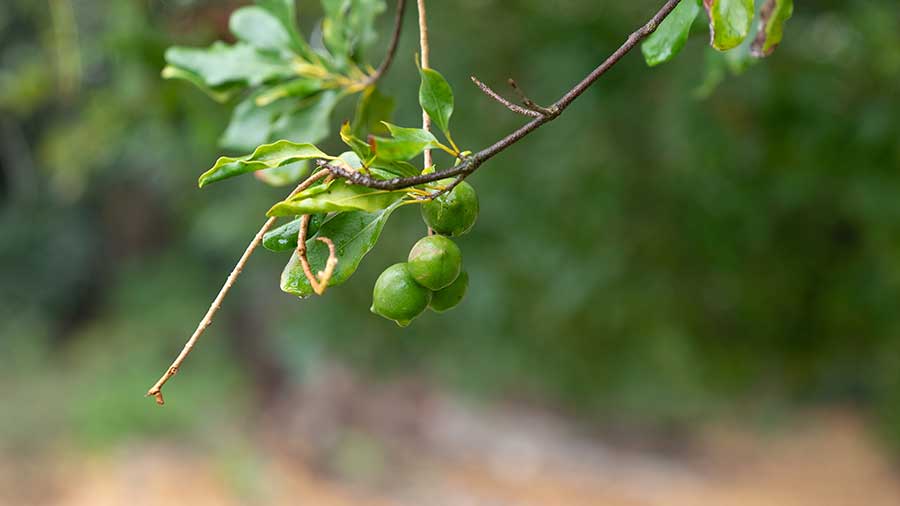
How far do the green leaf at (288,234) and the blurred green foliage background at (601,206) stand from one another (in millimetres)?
441

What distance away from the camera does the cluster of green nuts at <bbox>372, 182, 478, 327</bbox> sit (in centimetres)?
46

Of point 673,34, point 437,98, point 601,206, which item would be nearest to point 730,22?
point 673,34

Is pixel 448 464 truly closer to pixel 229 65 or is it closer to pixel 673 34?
pixel 229 65

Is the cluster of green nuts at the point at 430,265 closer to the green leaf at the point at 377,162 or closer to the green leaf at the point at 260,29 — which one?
the green leaf at the point at 377,162

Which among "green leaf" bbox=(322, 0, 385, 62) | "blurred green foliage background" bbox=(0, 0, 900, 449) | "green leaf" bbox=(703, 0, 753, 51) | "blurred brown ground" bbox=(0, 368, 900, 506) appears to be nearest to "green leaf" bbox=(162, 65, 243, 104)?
"green leaf" bbox=(322, 0, 385, 62)

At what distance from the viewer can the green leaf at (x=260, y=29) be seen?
825 millimetres

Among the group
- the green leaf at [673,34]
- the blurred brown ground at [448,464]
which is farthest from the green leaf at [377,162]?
the blurred brown ground at [448,464]

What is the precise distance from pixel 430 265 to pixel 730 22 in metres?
0.25

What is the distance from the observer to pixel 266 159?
18.6 inches

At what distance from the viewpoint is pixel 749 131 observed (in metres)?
1.98

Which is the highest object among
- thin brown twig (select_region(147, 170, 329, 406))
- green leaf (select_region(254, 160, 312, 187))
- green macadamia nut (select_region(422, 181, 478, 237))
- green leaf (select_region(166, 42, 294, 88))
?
green leaf (select_region(166, 42, 294, 88))

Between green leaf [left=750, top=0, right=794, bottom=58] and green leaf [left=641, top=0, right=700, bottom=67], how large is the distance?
0.18 ft

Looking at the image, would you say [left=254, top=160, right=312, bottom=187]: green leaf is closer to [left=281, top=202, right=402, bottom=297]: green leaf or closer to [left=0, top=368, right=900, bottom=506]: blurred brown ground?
[left=281, top=202, right=402, bottom=297]: green leaf

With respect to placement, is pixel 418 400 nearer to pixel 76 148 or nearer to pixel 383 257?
pixel 383 257
